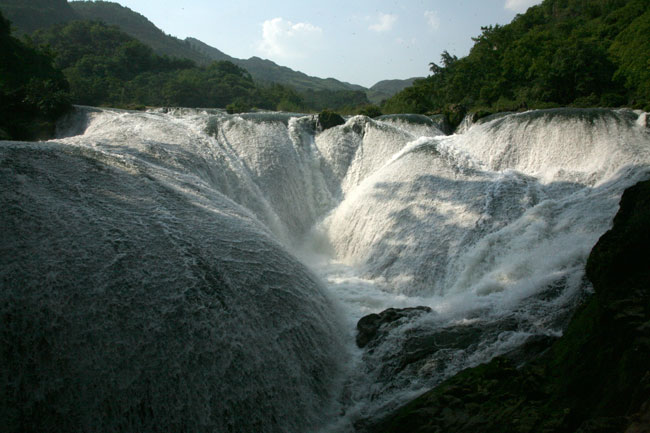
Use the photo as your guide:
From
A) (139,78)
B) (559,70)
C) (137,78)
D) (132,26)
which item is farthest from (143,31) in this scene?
(559,70)

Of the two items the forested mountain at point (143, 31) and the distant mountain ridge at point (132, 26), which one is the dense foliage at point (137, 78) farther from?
the forested mountain at point (143, 31)

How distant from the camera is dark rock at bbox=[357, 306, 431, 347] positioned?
5.26 meters

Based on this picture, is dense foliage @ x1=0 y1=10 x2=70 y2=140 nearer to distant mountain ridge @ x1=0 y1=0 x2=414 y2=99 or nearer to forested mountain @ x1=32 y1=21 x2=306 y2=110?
distant mountain ridge @ x1=0 y1=0 x2=414 y2=99

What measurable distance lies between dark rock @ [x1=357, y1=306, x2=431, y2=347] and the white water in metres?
0.19

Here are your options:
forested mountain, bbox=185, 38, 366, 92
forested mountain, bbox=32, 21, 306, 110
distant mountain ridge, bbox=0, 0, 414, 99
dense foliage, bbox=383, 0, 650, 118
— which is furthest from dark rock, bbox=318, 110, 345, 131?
forested mountain, bbox=185, 38, 366, 92

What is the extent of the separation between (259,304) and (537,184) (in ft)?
20.6

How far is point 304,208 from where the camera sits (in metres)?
10.7

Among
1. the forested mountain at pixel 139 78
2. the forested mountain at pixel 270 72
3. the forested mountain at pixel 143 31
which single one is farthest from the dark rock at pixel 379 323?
the forested mountain at pixel 270 72

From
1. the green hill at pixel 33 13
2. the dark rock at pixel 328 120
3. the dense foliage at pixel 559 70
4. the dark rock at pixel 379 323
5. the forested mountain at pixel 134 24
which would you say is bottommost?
the dark rock at pixel 379 323

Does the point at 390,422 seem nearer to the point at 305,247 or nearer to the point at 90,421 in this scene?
the point at 90,421

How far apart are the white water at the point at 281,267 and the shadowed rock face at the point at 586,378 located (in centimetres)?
82

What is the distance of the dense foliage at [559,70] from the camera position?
13773mm

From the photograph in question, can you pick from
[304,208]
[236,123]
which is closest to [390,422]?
[304,208]

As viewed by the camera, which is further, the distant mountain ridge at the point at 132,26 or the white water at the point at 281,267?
the distant mountain ridge at the point at 132,26
